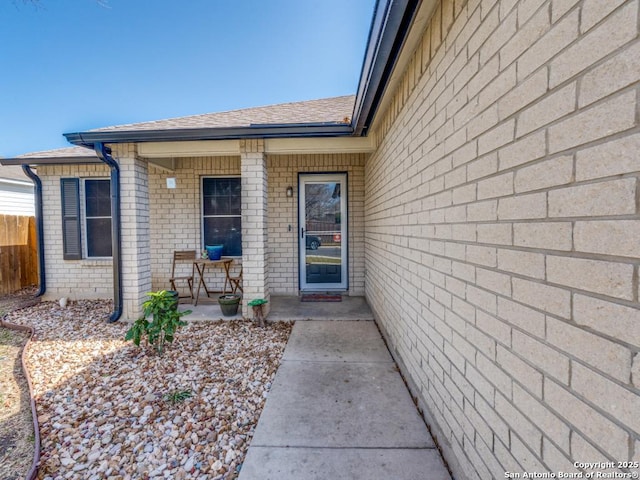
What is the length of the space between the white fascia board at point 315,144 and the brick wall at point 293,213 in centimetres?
115

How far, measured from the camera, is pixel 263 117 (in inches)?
184

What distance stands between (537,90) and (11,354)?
17.9 ft

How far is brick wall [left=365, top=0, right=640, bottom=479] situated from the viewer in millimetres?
732

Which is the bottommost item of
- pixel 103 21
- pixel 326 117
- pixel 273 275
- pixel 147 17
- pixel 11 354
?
pixel 11 354

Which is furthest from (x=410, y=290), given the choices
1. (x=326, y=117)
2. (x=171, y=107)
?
(x=171, y=107)

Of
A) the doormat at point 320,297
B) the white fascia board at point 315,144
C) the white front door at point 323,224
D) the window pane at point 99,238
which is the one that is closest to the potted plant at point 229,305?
the doormat at point 320,297

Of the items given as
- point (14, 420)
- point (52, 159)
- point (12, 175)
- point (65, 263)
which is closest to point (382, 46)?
point (14, 420)

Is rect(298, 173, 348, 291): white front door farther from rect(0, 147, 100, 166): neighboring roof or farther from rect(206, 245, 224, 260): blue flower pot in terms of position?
rect(0, 147, 100, 166): neighboring roof

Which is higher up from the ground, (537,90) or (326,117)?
(326,117)

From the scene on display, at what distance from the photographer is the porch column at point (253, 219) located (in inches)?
173

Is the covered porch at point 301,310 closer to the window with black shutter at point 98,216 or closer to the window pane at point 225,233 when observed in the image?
the window pane at point 225,233

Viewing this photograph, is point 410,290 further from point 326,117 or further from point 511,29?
point 326,117

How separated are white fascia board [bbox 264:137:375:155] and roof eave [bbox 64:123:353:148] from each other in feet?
0.59

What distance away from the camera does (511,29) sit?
115cm
